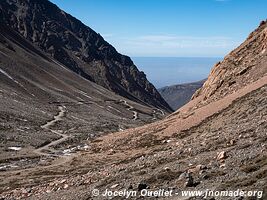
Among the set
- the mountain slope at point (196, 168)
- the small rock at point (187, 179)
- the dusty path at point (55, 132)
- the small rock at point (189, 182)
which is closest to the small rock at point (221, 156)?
the mountain slope at point (196, 168)

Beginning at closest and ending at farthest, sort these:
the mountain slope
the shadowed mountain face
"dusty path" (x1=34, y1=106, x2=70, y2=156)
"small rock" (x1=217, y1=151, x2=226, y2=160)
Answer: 1. the mountain slope
2. "small rock" (x1=217, y1=151, x2=226, y2=160)
3. "dusty path" (x1=34, y1=106, x2=70, y2=156)
4. the shadowed mountain face

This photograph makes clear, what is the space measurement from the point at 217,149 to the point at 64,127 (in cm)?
8622

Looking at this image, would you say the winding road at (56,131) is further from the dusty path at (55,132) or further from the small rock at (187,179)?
the small rock at (187,179)

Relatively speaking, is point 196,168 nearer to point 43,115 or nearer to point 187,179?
point 187,179

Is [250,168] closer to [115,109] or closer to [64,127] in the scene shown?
[64,127]

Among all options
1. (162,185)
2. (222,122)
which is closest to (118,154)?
(222,122)

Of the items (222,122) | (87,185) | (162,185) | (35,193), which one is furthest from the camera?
(222,122)

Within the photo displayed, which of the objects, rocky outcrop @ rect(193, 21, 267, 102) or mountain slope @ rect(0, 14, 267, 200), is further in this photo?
rocky outcrop @ rect(193, 21, 267, 102)

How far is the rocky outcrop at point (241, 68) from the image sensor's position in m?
61.7

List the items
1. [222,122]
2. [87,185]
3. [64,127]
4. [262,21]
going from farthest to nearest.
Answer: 1. [64,127]
2. [262,21]
3. [222,122]
4. [87,185]

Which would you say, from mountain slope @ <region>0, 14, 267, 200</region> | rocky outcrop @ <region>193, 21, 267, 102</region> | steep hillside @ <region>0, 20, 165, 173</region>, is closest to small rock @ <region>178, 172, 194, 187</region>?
mountain slope @ <region>0, 14, 267, 200</region>

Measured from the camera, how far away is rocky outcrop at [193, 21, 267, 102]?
61.7 m

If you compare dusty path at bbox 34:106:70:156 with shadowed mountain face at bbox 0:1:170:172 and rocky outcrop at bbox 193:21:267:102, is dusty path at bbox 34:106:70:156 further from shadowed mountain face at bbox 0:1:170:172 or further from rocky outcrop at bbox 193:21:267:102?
rocky outcrop at bbox 193:21:267:102

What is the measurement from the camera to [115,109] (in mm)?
180500
